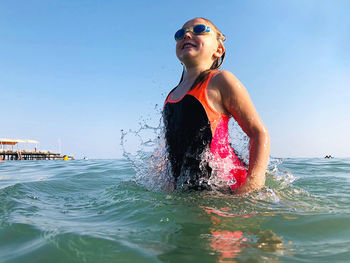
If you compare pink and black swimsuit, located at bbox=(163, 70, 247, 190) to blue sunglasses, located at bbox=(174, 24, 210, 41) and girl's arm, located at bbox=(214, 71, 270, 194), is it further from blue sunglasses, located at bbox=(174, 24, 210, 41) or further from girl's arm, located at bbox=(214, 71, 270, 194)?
blue sunglasses, located at bbox=(174, 24, 210, 41)

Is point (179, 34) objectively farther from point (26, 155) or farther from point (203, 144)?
point (26, 155)

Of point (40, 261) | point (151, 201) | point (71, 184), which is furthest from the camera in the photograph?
point (71, 184)

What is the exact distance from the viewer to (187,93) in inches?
114

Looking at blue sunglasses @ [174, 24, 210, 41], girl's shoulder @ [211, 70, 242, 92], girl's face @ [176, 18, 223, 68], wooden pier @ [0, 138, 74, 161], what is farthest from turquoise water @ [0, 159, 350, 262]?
wooden pier @ [0, 138, 74, 161]

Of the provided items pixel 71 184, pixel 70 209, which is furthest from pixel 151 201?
pixel 71 184

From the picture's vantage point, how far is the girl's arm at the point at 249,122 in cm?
246

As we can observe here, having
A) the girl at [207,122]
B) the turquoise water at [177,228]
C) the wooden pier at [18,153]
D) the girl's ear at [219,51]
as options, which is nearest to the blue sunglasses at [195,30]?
the girl at [207,122]

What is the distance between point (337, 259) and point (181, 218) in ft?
3.51

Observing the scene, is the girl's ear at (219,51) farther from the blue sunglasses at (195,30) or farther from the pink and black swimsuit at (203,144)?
the pink and black swimsuit at (203,144)

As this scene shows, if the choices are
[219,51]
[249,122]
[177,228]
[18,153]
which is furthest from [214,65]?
[18,153]

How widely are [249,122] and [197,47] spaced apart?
3.52 ft

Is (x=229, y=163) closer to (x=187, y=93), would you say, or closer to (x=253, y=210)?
(x=253, y=210)

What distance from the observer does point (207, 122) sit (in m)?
2.75

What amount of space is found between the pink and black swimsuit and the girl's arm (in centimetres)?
17
